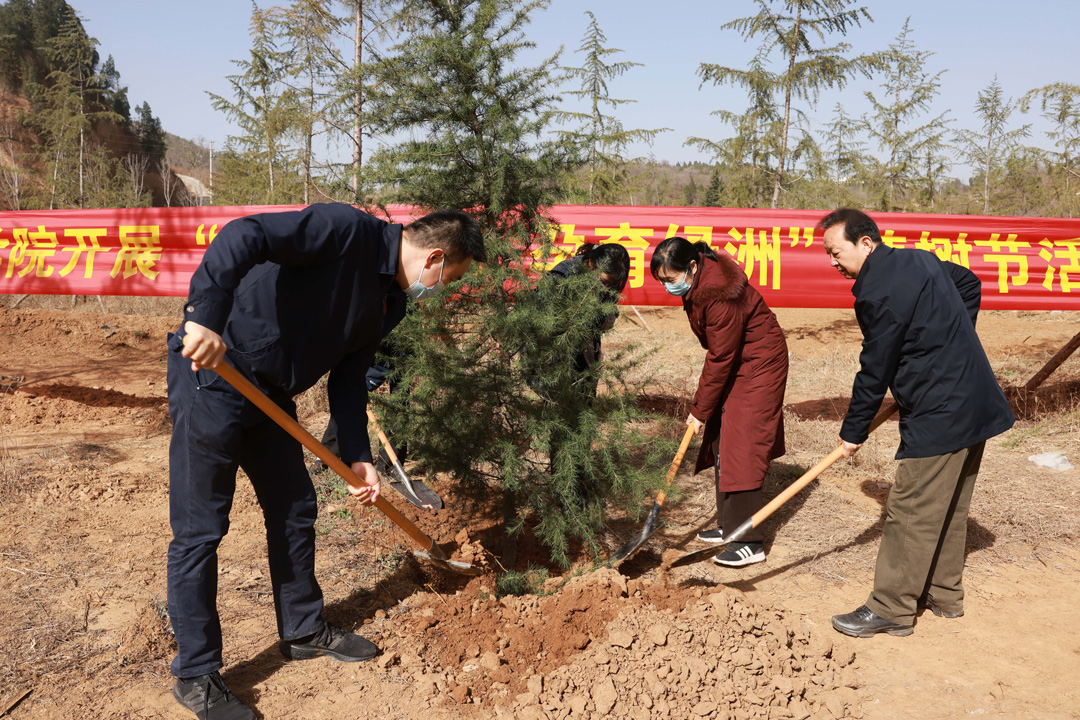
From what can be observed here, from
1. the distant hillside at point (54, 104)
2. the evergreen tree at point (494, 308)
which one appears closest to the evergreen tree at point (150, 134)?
the distant hillside at point (54, 104)

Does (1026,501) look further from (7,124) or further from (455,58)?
(7,124)

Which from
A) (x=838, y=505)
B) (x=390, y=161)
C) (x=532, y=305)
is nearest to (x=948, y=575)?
(x=838, y=505)

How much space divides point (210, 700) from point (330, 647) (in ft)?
1.76

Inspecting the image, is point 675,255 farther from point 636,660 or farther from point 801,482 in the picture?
point 636,660

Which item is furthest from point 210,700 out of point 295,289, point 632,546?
point 632,546

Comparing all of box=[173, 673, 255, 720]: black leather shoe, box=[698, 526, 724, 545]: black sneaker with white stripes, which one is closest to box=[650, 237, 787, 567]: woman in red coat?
box=[698, 526, 724, 545]: black sneaker with white stripes

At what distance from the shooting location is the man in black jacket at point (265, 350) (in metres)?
2.37

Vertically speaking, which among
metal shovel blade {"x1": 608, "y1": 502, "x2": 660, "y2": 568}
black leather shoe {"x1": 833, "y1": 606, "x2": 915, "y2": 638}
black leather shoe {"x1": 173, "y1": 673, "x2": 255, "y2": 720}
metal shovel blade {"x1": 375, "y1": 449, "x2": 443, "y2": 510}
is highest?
metal shovel blade {"x1": 375, "y1": 449, "x2": 443, "y2": 510}

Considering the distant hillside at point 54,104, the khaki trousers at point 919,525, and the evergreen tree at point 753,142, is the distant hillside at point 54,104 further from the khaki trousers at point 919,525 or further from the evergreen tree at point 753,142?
the khaki trousers at point 919,525

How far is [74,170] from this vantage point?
21031 millimetres

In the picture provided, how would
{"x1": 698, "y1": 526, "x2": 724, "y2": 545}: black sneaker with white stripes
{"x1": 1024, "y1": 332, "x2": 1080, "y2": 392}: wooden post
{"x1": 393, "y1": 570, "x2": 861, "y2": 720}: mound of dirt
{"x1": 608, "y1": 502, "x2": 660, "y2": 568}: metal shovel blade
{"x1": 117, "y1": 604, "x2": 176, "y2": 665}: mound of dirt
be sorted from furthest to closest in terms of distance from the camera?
{"x1": 1024, "y1": 332, "x2": 1080, "y2": 392}: wooden post, {"x1": 698, "y1": 526, "x2": 724, "y2": 545}: black sneaker with white stripes, {"x1": 608, "y1": 502, "x2": 660, "y2": 568}: metal shovel blade, {"x1": 117, "y1": 604, "x2": 176, "y2": 665}: mound of dirt, {"x1": 393, "y1": 570, "x2": 861, "y2": 720}: mound of dirt

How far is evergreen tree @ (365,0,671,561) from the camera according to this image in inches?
130

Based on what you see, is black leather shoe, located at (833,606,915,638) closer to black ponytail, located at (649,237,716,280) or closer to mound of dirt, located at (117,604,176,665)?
black ponytail, located at (649,237,716,280)

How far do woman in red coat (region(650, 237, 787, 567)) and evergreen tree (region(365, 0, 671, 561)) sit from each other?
586 mm
